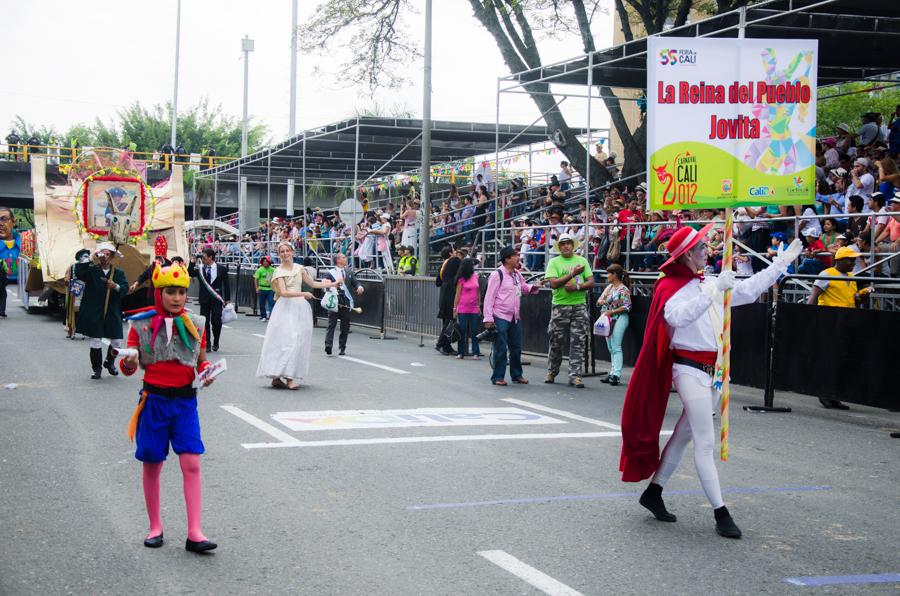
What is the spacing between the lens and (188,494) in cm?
575

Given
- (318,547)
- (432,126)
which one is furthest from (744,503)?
(432,126)

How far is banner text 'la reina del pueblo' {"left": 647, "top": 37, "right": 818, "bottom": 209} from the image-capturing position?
8789 millimetres

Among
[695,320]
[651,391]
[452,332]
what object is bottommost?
[452,332]

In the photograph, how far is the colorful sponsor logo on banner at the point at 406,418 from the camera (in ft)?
33.8

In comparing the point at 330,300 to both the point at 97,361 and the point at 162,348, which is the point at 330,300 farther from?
the point at 162,348

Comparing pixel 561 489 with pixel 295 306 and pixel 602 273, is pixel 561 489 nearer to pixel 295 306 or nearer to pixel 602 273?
pixel 295 306

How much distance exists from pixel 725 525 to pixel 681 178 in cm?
365

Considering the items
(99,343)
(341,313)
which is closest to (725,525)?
Result: (99,343)

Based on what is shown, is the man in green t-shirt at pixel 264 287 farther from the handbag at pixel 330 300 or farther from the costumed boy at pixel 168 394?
the costumed boy at pixel 168 394

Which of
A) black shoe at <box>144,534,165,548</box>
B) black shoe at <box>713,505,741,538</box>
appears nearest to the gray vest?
black shoe at <box>144,534,165,548</box>

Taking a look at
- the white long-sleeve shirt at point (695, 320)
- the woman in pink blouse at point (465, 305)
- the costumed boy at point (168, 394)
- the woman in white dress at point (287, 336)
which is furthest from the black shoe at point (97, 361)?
the white long-sleeve shirt at point (695, 320)

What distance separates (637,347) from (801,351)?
394 cm

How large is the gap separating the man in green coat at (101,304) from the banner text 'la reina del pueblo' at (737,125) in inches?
322

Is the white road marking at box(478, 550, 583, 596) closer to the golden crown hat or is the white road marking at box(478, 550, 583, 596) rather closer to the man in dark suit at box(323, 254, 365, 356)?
the golden crown hat
